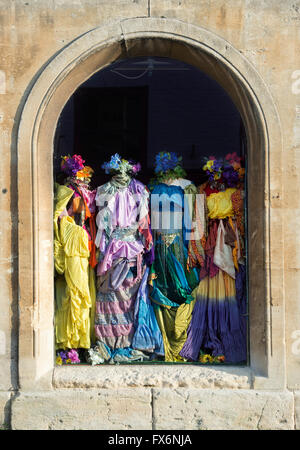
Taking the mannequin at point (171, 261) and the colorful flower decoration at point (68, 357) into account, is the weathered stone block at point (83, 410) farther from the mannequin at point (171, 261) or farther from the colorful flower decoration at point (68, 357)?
the mannequin at point (171, 261)

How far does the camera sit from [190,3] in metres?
5.41

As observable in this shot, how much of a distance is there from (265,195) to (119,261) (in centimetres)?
161

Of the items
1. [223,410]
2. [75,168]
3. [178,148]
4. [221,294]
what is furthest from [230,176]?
[223,410]

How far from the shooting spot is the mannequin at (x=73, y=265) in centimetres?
579

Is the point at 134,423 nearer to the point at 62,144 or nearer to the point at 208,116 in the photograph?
the point at 62,144

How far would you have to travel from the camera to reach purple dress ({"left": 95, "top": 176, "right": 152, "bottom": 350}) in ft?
19.4

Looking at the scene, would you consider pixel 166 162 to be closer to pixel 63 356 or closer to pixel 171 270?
pixel 171 270

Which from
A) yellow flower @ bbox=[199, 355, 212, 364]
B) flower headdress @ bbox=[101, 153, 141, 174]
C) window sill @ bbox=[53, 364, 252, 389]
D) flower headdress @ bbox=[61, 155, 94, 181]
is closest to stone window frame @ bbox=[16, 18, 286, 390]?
window sill @ bbox=[53, 364, 252, 389]

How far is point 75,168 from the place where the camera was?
5.97 meters

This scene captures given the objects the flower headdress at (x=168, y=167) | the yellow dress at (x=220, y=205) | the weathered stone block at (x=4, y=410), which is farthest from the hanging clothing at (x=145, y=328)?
the weathered stone block at (x=4, y=410)

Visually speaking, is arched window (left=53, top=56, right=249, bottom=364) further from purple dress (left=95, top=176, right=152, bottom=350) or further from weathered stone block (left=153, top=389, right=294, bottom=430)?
weathered stone block (left=153, top=389, right=294, bottom=430)

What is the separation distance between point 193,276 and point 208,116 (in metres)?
1.86

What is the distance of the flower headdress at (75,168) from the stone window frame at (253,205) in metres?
0.50

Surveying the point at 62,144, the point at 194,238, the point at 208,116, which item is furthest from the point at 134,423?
the point at 208,116
